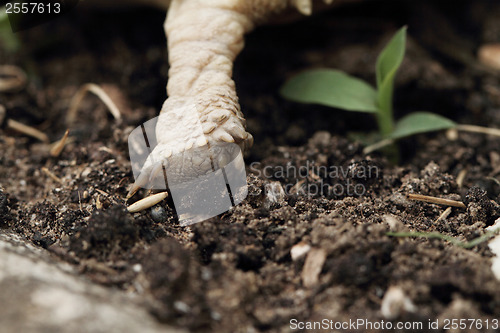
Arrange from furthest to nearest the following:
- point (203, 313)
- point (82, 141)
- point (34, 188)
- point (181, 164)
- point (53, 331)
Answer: point (82, 141), point (34, 188), point (181, 164), point (203, 313), point (53, 331)

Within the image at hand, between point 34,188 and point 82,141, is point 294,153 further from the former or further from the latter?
point 34,188

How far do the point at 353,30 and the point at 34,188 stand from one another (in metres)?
1.66

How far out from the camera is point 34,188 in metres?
1.63

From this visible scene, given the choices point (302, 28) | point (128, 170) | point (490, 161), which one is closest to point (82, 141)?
point (128, 170)

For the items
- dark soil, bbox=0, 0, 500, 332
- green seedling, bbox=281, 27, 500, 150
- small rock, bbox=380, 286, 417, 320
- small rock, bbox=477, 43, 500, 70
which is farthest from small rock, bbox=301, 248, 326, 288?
small rock, bbox=477, 43, 500, 70

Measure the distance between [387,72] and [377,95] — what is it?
0.37ft

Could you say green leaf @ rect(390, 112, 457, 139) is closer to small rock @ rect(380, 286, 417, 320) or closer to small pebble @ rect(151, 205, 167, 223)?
small rock @ rect(380, 286, 417, 320)

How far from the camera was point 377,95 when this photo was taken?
1.78 meters

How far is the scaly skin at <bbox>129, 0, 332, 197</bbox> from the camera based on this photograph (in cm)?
134

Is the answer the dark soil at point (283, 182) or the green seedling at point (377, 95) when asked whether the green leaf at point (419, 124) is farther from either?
the dark soil at point (283, 182)

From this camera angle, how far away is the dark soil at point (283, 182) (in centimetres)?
105

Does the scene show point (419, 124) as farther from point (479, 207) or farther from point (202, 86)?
point (202, 86)

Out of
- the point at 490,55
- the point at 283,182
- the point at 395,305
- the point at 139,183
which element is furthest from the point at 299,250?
the point at 490,55

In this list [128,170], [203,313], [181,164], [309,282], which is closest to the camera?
[203,313]
